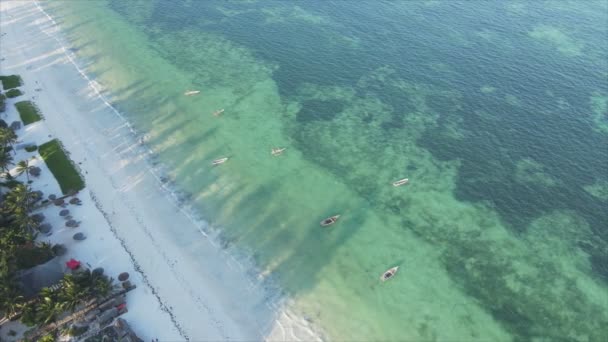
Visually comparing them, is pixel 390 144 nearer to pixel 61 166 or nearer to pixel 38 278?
pixel 61 166

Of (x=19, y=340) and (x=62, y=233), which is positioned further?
(x=62, y=233)

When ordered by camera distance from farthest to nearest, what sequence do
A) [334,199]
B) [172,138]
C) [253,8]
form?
[253,8]
[172,138]
[334,199]

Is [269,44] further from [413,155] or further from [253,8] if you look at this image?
[413,155]

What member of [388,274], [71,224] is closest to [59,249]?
[71,224]

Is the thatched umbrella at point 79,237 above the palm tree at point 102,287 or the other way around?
the other way around

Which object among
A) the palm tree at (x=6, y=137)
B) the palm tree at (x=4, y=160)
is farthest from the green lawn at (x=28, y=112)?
the palm tree at (x=4, y=160)

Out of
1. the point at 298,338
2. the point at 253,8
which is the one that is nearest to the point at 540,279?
the point at 298,338

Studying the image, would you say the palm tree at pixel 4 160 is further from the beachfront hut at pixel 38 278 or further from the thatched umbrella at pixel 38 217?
the beachfront hut at pixel 38 278
